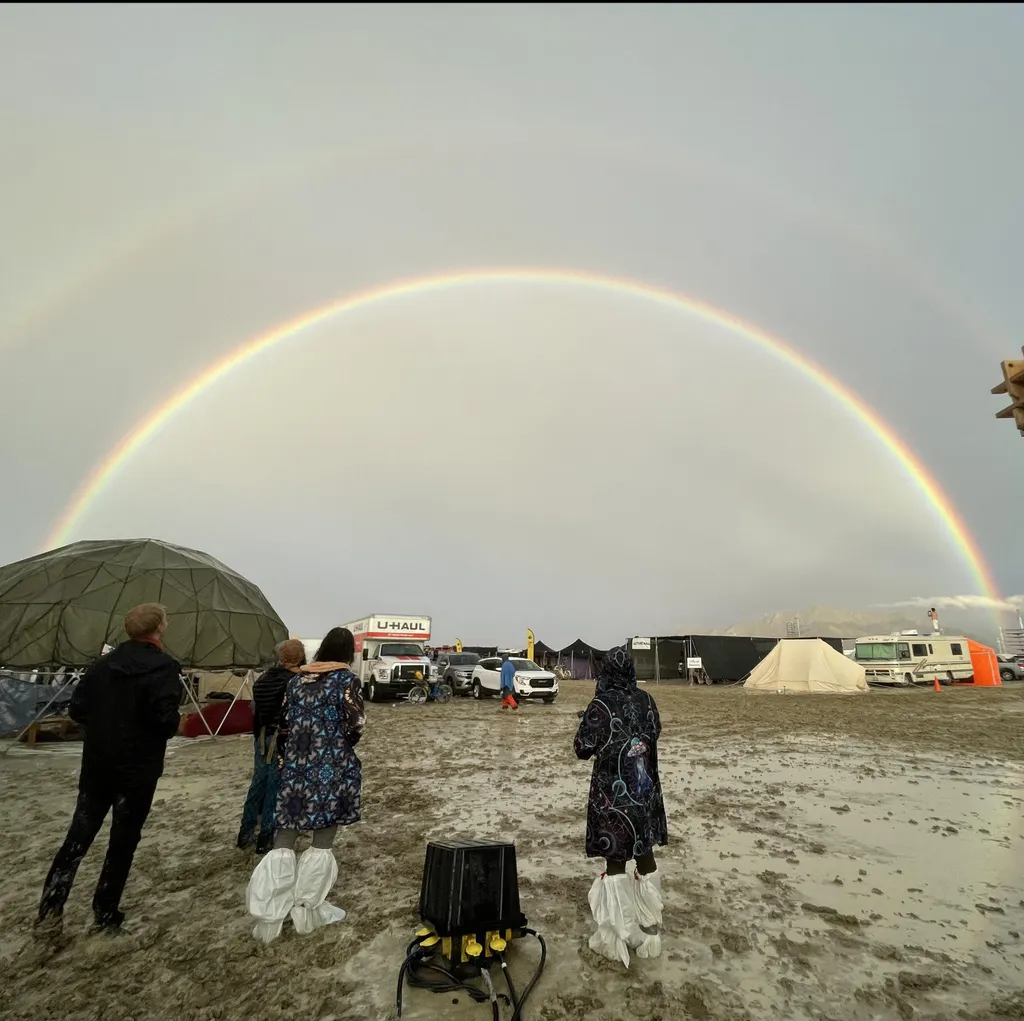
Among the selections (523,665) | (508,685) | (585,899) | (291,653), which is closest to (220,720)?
(508,685)

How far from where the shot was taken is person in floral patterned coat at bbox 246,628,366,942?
3.78 metres

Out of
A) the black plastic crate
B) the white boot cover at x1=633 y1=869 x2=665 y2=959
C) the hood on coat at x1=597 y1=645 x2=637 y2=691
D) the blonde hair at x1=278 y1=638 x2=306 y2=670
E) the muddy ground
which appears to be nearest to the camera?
the muddy ground

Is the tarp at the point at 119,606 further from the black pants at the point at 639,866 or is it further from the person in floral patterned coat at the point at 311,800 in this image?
the black pants at the point at 639,866

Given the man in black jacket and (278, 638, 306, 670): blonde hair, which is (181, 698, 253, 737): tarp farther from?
the man in black jacket

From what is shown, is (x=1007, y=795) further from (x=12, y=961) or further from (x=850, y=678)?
(x=850, y=678)

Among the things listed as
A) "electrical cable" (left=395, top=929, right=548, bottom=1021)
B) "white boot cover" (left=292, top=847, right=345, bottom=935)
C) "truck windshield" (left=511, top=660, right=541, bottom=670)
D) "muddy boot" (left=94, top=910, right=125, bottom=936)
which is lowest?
"muddy boot" (left=94, top=910, right=125, bottom=936)

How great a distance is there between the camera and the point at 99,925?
389cm

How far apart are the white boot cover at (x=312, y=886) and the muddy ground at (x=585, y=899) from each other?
5.1 inches

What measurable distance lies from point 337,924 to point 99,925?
1.52 meters

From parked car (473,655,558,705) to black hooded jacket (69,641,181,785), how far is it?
18838mm

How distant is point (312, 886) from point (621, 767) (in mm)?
2139

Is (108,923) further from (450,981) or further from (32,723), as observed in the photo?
(32,723)

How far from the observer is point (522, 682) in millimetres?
22750

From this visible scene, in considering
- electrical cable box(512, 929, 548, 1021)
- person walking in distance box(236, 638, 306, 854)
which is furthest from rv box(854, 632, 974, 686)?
electrical cable box(512, 929, 548, 1021)
